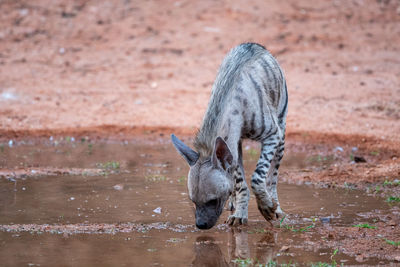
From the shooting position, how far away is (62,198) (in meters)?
6.86

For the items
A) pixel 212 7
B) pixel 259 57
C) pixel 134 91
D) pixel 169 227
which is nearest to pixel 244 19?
pixel 212 7

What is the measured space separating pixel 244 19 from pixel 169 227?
40.9 ft

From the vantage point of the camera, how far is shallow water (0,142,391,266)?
15.5 ft

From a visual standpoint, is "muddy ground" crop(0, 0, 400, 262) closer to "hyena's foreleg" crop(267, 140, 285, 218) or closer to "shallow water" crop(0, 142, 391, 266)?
"shallow water" crop(0, 142, 391, 266)

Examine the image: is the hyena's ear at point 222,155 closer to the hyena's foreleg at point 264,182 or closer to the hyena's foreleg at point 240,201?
the hyena's foreleg at point 240,201

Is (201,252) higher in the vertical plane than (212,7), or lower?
higher

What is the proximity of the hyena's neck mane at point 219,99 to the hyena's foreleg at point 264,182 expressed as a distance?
67 cm

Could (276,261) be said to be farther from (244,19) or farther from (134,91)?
(244,19)

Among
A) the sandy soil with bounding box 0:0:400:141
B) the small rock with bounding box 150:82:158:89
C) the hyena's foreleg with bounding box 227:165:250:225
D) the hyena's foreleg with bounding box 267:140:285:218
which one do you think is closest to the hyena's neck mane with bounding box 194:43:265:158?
the hyena's foreleg with bounding box 227:165:250:225

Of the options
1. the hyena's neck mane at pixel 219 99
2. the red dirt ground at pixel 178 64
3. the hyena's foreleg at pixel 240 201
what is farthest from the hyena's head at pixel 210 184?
the red dirt ground at pixel 178 64

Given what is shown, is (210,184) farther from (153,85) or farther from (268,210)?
(153,85)

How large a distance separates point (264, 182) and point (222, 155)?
79 centimetres

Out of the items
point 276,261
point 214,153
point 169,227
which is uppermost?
point 214,153

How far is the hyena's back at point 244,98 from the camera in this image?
18.2ft
